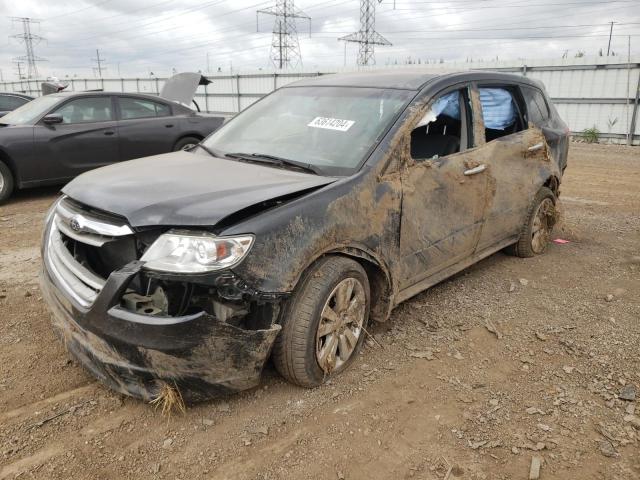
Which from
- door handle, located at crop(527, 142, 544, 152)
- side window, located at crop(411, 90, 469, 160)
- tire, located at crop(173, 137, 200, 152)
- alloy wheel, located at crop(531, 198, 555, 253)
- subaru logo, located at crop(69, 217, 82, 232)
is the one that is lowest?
alloy wheel, located at crop(531, 198, 555, 253)

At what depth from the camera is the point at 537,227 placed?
4.89 m

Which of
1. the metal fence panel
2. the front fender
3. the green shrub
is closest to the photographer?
the front fender

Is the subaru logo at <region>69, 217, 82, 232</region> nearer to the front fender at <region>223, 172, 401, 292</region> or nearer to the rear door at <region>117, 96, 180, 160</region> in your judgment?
the front fender at <region>223, 172, 401, 292</region>

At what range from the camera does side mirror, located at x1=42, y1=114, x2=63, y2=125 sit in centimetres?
713

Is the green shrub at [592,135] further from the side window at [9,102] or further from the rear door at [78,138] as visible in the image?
the side window at [9,102]

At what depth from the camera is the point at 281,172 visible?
3.02 meters

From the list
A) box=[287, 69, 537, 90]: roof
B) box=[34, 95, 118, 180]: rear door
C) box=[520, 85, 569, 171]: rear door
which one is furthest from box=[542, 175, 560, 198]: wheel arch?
box=[34, 95, 118, 180]: rear door

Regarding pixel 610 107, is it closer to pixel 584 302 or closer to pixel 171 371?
pixel 584 302

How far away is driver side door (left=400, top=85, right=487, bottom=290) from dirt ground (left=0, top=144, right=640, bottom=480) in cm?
49

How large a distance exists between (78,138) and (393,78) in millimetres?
5574

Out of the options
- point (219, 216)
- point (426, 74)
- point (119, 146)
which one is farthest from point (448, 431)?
point (119, 146)

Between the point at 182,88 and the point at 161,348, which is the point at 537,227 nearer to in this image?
the point at 161,348

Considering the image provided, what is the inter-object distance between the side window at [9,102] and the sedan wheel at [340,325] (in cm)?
1134

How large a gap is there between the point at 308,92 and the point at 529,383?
8.31 ft
